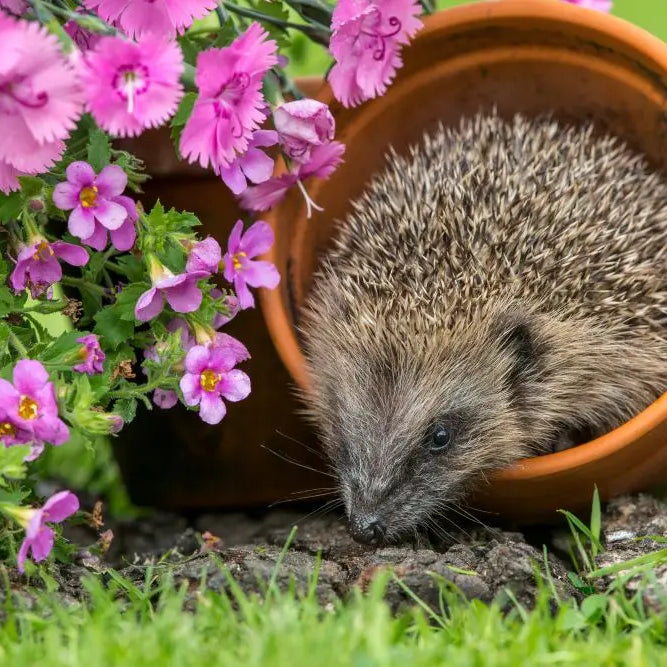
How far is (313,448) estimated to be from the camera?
2.99 m

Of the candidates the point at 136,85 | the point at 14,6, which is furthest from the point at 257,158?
the point at 14,6

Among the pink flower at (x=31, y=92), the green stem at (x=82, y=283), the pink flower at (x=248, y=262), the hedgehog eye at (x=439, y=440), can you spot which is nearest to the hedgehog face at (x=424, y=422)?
the hedgehog eye at (x=439, y=440)

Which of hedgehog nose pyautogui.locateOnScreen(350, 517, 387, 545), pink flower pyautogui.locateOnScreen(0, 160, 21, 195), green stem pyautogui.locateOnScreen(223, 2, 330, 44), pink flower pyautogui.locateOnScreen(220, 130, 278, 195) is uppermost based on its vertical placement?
green stem pyautogui.locateOnScreen(223, 2, 330, 44)

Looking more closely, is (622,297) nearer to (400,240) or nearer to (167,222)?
(400,240)

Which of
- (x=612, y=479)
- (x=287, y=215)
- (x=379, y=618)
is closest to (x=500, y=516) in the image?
(x=612, y=479)

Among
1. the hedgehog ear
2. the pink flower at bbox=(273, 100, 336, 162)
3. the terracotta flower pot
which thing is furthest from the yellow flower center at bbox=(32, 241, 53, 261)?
the hedgehog ear

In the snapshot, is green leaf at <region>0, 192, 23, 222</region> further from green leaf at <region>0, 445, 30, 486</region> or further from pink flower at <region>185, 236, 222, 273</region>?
green leaf at <region>0, 445, 30, 486</region>

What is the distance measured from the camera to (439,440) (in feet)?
8.21

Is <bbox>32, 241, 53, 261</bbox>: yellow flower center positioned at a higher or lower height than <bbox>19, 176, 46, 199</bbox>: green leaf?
lower

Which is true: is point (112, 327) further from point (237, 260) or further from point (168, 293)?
point (237, 260)

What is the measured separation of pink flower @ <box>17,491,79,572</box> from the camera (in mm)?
1872

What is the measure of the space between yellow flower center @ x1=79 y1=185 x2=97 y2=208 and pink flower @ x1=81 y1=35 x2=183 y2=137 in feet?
0.91

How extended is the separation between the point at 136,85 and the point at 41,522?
0.80m

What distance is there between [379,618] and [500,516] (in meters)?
1.11
